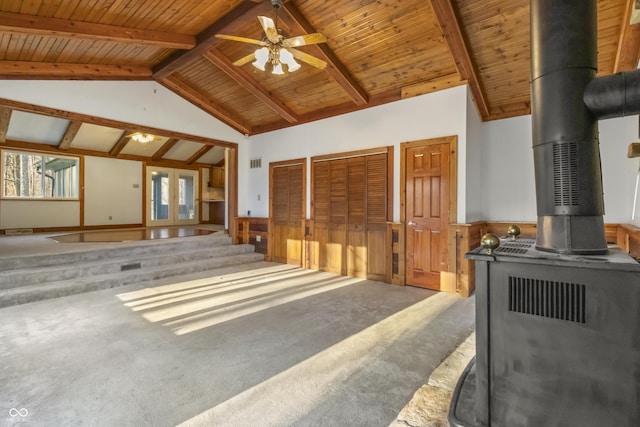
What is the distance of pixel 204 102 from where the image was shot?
6316mm

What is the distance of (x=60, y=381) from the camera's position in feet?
7.06

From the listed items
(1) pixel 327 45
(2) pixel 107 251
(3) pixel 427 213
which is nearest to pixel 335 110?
(1) pixel 327 45

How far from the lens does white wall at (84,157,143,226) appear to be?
920cm

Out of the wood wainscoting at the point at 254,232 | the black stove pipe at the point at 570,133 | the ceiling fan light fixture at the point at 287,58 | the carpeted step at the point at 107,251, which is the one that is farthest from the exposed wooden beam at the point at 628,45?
the carpeted step at the point at 107,251

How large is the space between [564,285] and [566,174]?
1.82 feet

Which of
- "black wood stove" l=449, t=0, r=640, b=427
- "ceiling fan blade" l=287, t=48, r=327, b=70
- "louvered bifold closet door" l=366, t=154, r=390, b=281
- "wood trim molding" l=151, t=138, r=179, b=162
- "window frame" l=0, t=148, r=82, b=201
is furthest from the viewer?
"wood trim molding" l=151, t=138, r=179, b=162

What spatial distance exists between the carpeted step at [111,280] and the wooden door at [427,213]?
351cm

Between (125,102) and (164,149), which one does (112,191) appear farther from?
(125,102)

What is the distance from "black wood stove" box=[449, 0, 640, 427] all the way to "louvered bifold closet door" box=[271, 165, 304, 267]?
188 inches

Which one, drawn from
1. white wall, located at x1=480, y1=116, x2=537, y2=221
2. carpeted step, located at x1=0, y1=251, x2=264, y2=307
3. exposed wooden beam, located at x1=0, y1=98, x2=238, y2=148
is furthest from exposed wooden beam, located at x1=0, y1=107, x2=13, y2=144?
white wall, located at x1=480, y1=116, x2=537, y2=221

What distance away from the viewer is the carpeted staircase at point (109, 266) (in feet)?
13.4

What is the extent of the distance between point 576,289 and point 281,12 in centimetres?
406

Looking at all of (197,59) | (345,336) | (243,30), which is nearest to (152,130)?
(197,59)

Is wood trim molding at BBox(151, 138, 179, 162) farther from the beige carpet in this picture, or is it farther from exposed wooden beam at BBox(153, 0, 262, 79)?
the beige carpet
